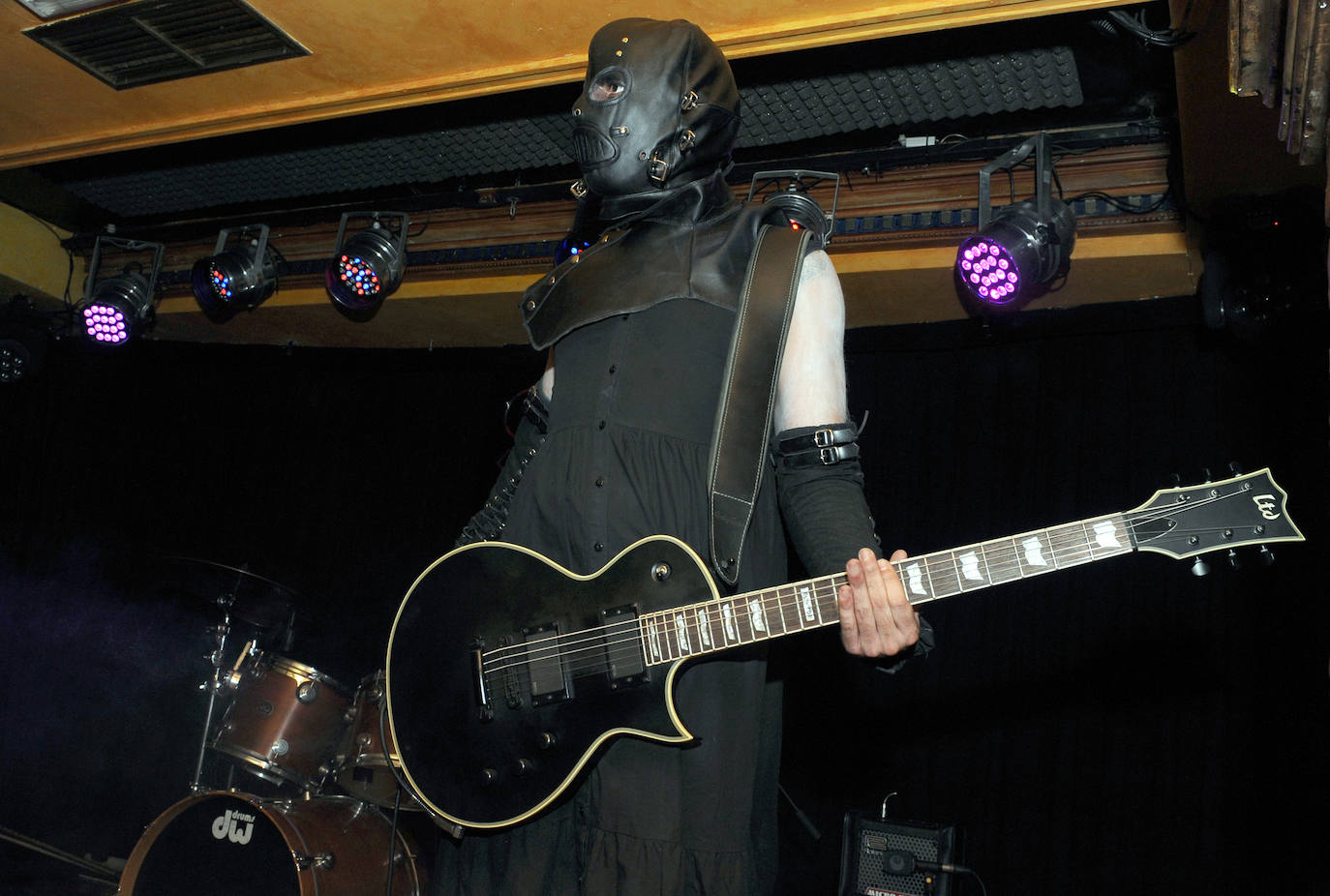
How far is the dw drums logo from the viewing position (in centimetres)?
400

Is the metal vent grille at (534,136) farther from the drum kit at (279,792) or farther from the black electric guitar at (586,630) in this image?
the black electric guitar at (586,630)

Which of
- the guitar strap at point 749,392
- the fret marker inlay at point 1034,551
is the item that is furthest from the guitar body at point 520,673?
the fret marker inlay at point 1034,551

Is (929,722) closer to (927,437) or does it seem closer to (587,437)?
(927,437)

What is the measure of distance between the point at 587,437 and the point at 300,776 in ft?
11.3

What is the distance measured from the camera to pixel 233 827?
13.2 ft

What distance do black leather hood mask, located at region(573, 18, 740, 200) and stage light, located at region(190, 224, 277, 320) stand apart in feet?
15.1

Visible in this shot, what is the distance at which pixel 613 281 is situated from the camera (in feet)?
Answer: 6.94

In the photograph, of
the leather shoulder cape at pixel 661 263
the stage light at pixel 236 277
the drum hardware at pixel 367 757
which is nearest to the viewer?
the leather shoulder cape at pixel 661 263

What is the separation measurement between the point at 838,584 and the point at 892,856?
2.74 metres

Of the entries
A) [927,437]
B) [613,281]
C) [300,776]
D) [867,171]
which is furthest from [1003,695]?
[613,281]

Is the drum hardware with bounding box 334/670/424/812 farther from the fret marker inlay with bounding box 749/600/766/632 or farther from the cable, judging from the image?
the cable

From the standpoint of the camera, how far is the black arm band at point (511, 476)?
220cm

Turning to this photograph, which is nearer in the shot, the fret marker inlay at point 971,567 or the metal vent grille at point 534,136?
the fret marker inlay at point 971,567

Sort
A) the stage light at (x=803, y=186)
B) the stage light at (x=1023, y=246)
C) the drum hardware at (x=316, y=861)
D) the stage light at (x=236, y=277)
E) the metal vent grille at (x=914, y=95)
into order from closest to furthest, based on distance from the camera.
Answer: the stage light at (x=803, y=186) < the drum hardware at (x=316, y=861) < the metal vent grille at (x=914, y=95) < the stage light at (x=1023, y=246) < the stage light at (x=236, y=277)
